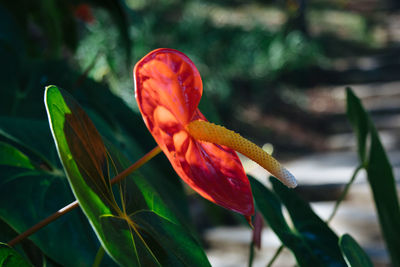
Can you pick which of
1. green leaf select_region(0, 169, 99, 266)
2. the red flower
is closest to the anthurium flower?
the red flower

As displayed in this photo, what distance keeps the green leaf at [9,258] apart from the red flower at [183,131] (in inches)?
3.5

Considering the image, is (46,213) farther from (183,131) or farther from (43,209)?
(183,131)

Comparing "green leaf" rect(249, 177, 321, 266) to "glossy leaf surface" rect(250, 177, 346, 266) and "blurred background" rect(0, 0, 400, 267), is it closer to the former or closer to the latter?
"glossy leaf surface" rect(250, 177, 346, 266)

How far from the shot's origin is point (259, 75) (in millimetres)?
4637

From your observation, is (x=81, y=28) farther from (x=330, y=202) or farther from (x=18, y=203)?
(x=18, y=203)

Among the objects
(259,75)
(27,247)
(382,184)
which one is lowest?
(27,247)

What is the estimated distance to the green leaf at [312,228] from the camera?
38cm

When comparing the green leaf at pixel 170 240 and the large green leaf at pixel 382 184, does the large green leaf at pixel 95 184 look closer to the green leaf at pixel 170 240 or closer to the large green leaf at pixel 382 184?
the green leaf at pixel 170 240

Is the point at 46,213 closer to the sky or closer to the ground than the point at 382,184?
closer to the ground

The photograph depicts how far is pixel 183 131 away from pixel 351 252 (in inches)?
5.1

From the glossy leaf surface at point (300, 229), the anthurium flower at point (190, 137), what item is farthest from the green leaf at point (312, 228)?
the anthurium flower at point (190, 137)

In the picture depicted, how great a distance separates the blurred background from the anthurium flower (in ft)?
0.59

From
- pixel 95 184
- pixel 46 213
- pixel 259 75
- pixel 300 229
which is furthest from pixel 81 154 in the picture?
pixel 259 75

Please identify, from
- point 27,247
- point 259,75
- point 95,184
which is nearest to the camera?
point 95,184
